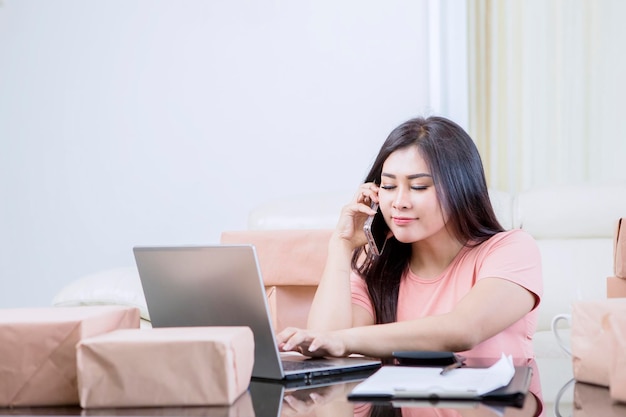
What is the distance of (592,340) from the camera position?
106 cm

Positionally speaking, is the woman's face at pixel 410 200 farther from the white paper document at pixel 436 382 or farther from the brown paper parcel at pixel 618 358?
the brown paper parcel at pixel 618 358

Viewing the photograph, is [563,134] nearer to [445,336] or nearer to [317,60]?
[317,60]

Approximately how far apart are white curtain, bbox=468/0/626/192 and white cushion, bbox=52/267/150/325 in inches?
51.0

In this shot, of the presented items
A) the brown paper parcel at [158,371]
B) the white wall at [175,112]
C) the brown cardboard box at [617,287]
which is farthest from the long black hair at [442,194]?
the white wall at [175,112]

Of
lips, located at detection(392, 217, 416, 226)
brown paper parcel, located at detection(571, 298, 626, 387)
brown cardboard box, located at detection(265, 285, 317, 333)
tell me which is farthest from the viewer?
brown cardboard box, located at detection(265, 285, 317, 333)

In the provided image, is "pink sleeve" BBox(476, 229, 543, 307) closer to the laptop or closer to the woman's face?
the woman's face

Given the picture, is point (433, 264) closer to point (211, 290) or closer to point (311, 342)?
point (311, 342)

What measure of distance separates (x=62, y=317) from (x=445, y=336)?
2.17 ft

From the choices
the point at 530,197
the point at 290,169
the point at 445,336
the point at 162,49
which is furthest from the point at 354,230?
the point at 162,49

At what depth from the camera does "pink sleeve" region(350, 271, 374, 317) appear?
180 cm

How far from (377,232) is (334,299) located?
19cm

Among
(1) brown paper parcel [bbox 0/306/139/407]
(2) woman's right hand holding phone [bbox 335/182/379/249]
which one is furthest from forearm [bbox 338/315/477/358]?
(1) brown paper parcel [bbox 0/306/139/407]

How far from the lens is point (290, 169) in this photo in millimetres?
3191

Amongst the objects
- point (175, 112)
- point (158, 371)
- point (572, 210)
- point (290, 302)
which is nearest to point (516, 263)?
point (158, 371)
